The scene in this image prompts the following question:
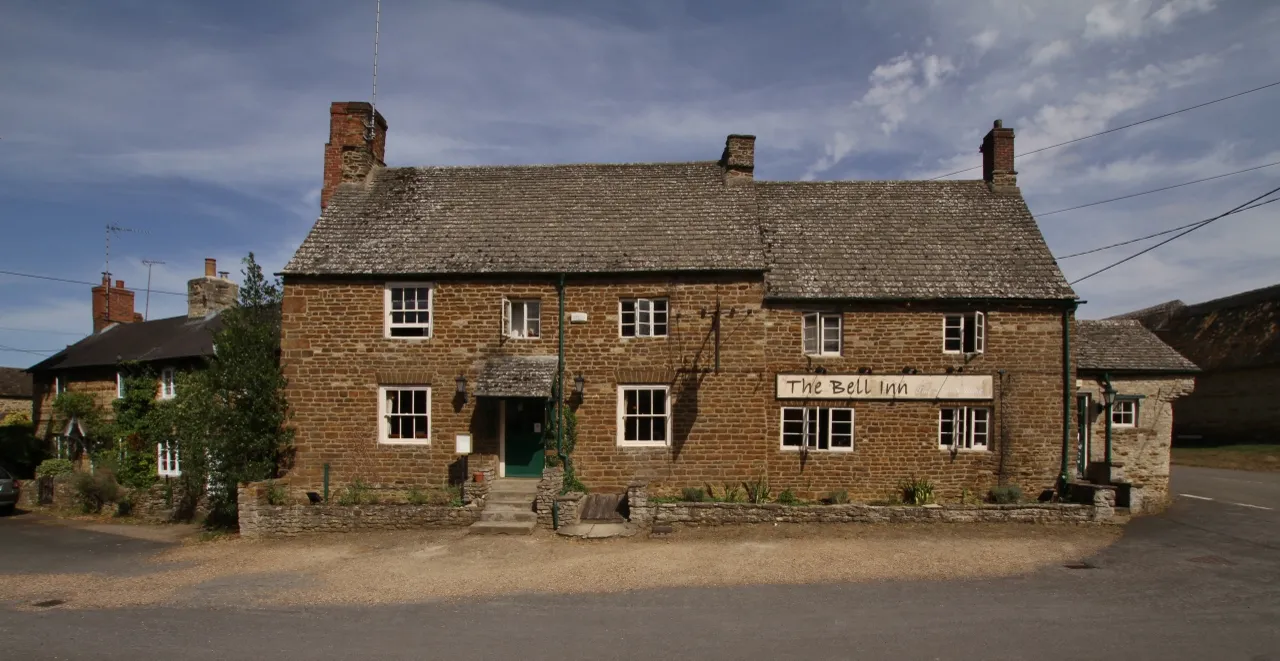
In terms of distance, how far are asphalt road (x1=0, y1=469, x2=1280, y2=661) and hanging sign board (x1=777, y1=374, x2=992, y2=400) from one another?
5.66m

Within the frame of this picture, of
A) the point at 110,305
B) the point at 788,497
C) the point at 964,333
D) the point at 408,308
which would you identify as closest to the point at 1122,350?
the point at 964,333

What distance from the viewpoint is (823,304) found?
53.9 feet

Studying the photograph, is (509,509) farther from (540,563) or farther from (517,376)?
(540,563)

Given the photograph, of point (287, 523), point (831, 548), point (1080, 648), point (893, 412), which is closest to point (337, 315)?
point (287, 523)

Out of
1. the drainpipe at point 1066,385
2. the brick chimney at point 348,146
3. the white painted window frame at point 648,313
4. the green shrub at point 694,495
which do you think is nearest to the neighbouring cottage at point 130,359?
the brick chimney at point 348,146

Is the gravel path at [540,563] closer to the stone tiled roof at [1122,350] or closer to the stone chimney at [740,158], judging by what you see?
the stone tiled roof at [1122,350]

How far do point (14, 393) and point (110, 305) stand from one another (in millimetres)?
16105

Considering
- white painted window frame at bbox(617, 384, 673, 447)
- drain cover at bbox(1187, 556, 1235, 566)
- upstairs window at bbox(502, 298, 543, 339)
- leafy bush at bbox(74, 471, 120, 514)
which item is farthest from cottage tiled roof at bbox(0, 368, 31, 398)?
drain cover at bbox(1187, 556, 1235, 566)

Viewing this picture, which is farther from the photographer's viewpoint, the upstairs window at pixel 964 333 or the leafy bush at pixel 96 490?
the leafy bush at pixel 96 490

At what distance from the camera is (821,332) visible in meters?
16.4

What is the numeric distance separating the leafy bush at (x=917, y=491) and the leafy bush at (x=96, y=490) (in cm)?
2136

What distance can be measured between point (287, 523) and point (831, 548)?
10.9 metres

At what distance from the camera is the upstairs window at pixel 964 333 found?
1628cm

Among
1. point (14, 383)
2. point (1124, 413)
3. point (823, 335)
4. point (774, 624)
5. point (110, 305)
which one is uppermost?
point (110, 305)
